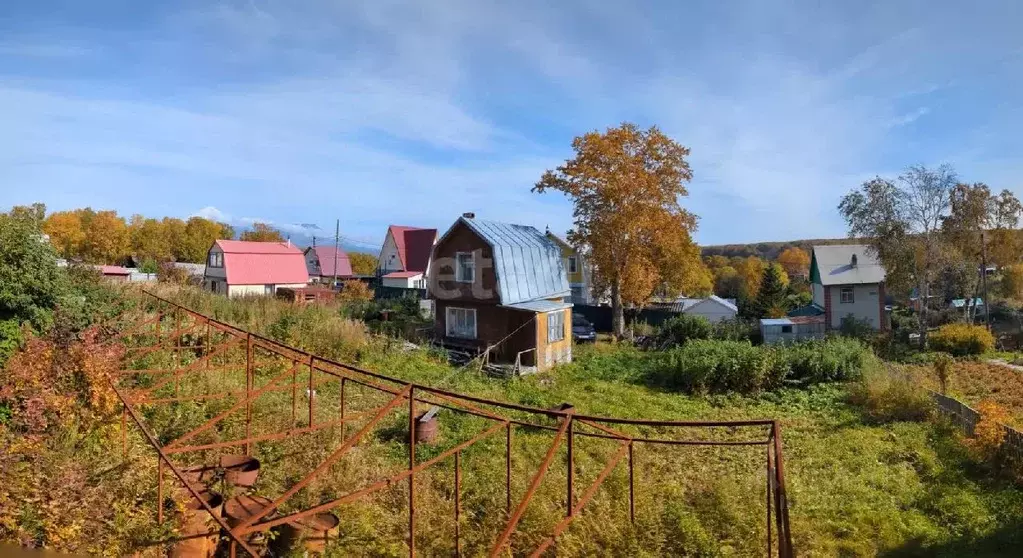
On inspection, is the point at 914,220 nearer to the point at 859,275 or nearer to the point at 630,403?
the point at 859,275

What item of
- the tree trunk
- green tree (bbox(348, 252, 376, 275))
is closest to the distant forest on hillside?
green tree (bbox(348, 252, 376, 275))

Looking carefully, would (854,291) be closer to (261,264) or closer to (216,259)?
(261,264)

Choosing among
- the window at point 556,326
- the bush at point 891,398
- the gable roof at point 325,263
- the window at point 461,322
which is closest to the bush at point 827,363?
the bush at point 891,398

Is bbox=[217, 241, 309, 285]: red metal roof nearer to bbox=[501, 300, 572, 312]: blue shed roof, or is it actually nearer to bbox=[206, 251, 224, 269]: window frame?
Result: bbox=[206, 251, 224, 269]: window frame

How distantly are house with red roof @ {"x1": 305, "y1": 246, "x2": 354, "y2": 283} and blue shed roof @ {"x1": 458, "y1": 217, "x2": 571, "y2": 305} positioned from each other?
1240 inches

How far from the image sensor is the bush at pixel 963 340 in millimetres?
20844

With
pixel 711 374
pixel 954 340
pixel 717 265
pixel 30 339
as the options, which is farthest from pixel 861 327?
pixel 717 265

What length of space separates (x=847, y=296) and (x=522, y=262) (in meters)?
17.3

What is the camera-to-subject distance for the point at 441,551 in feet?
24.2

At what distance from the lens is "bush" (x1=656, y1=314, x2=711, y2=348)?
24.8 meters

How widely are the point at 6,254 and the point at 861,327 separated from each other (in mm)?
29244

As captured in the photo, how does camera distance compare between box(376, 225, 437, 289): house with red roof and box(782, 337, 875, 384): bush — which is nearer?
box(782, 337, 875, 384): bush

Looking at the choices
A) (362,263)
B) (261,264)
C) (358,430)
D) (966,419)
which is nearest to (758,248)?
(362,263)

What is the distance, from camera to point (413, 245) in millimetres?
47750
